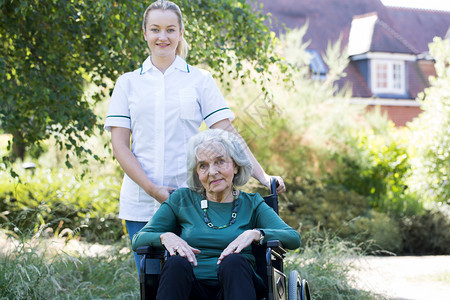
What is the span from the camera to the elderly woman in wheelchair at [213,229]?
2.49 m

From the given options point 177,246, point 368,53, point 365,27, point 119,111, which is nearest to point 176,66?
point 119,111

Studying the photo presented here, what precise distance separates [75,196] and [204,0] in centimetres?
426

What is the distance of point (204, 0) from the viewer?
226 inches

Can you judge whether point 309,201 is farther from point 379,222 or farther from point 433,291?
point 433,291

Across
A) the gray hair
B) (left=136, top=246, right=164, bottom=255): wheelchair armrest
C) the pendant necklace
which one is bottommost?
(left=136, top=246, right=164, bottom=255): wheelchair armrest

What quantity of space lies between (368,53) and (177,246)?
57.2 feet

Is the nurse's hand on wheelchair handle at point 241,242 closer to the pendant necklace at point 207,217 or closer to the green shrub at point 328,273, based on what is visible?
the pendant necklace at point 207,217

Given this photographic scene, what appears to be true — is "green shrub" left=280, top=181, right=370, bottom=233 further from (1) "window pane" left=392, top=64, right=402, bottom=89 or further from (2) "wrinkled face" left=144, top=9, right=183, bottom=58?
(1) "window pane" left=392, top=64, right=402, bottom=89

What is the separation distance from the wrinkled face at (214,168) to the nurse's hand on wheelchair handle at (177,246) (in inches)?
11.9

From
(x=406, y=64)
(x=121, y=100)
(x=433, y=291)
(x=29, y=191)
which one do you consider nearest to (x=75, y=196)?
(x=29, y=191)

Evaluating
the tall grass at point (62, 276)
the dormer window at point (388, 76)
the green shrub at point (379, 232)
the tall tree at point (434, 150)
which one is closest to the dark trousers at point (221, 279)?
the tall grass at point (62, 276)

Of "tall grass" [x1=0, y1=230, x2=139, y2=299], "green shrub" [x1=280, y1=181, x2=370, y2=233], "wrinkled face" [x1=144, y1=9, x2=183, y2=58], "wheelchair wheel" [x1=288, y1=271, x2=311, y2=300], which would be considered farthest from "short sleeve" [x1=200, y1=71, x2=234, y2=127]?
"green shrub" [x1=280, y1=181, x2=370, y2=233]

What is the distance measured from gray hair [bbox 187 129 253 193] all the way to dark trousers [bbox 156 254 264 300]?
44cm

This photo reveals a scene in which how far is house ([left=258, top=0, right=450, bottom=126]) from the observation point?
62.8ft
